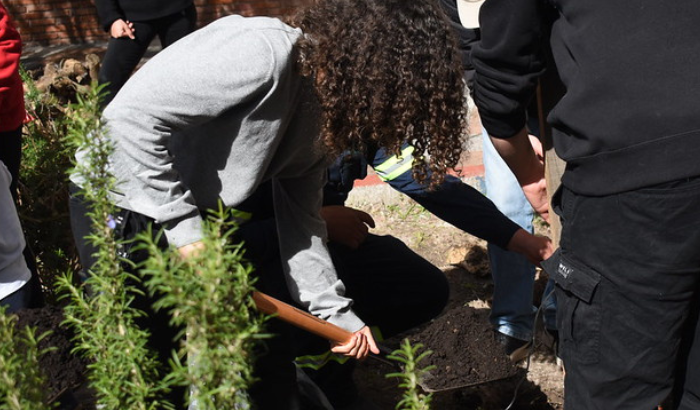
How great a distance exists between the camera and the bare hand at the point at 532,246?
285 cm

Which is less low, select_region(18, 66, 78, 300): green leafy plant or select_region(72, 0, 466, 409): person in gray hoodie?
select_region(72, 0, 466, 409): person in gray hoodie

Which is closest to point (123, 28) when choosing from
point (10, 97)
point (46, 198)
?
point (46, 198)

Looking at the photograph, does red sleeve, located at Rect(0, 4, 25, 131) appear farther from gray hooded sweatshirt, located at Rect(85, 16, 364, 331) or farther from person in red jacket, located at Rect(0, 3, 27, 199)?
gray hooded sweatshirt, located at Rect(85, 16, 364, 331)

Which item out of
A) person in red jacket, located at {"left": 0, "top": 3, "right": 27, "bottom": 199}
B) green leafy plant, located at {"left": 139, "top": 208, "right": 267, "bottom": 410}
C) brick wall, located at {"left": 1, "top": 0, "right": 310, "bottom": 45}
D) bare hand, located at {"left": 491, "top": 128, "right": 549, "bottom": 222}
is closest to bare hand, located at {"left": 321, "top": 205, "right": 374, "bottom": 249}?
bare hand, located at {"left": 491, "top": 128, "right": 549, "bottom": 222}

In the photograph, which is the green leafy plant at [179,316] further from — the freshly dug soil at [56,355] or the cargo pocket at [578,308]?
the cargo pocket at [578,308]

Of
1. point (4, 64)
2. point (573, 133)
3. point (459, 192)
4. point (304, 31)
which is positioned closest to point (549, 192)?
point (459, 192)

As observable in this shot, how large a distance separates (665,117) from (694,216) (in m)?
0.23

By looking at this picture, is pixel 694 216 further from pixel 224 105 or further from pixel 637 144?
pixel 224 105

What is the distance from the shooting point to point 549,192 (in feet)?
8.72

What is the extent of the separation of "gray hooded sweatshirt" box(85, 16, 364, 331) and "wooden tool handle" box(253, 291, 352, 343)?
0.79 ft

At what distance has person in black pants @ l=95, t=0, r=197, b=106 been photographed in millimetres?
5398

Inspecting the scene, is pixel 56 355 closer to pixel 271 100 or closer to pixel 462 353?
pixel 271 100

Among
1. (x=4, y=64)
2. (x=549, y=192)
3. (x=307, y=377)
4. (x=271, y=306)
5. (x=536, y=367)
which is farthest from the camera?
(x=536, y=367)

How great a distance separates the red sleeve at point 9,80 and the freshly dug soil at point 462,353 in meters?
1.75
